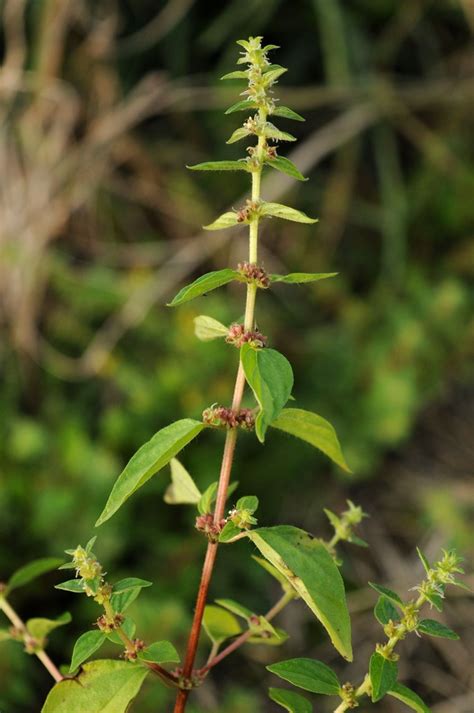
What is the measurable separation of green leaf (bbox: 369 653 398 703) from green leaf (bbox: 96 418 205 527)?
4.9 inches

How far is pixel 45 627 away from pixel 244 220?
247 millimetres

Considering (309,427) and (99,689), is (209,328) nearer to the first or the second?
(309,427)

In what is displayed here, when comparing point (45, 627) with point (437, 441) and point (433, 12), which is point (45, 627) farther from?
point (433, 12)

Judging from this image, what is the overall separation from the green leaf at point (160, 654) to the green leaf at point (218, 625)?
8 centimetres

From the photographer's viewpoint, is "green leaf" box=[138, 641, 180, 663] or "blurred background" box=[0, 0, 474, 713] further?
"blurred background" box=[0, 0, 474, 713]

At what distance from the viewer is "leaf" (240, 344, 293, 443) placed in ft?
1.15

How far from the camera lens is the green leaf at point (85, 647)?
37cm

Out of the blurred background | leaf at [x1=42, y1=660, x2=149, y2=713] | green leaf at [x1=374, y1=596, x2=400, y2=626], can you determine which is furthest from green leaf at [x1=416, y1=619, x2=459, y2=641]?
the blurred background

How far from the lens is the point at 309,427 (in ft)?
1.37

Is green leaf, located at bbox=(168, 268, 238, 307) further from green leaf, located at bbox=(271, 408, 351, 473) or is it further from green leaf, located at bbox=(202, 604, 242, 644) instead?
green leaf, located at bbox=(202, 604, 242, 644)

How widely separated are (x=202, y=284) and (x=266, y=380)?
51 millimetres

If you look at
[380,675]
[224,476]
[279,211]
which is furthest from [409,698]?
[279,211]

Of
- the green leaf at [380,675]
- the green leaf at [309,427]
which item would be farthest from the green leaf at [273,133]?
the green leaf at [380,675]

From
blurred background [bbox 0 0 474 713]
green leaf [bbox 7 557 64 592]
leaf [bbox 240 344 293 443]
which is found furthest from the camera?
blurred background [bbox 0 0 474 713]
